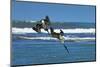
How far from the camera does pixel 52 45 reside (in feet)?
9.19

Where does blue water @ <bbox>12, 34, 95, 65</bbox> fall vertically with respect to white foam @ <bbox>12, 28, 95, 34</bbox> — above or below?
below

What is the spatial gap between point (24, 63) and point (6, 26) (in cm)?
41

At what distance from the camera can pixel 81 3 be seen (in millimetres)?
2957

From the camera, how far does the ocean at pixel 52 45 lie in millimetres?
2645

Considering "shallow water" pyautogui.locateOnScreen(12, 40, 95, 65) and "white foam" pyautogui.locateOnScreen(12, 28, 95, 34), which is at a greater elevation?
"white foam" pyautogui.locateOnScreen(12, 28, 95, 34)

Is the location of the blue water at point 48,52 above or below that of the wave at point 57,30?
below

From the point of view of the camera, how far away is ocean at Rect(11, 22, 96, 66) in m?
2.64

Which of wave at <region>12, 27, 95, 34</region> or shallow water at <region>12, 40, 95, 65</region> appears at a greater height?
wave at <region>12, 27, 95, 34</region>

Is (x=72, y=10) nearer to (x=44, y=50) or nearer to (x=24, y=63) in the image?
(x=44, y=50)

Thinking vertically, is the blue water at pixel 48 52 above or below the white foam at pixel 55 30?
below

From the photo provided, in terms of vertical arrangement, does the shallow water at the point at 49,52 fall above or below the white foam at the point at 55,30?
below

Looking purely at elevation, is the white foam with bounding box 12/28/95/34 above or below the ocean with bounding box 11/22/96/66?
above

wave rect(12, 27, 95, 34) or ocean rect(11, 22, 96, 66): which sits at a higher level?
wave rect(12, 27, 95, 34)

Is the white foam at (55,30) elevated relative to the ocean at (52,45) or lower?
elevated
